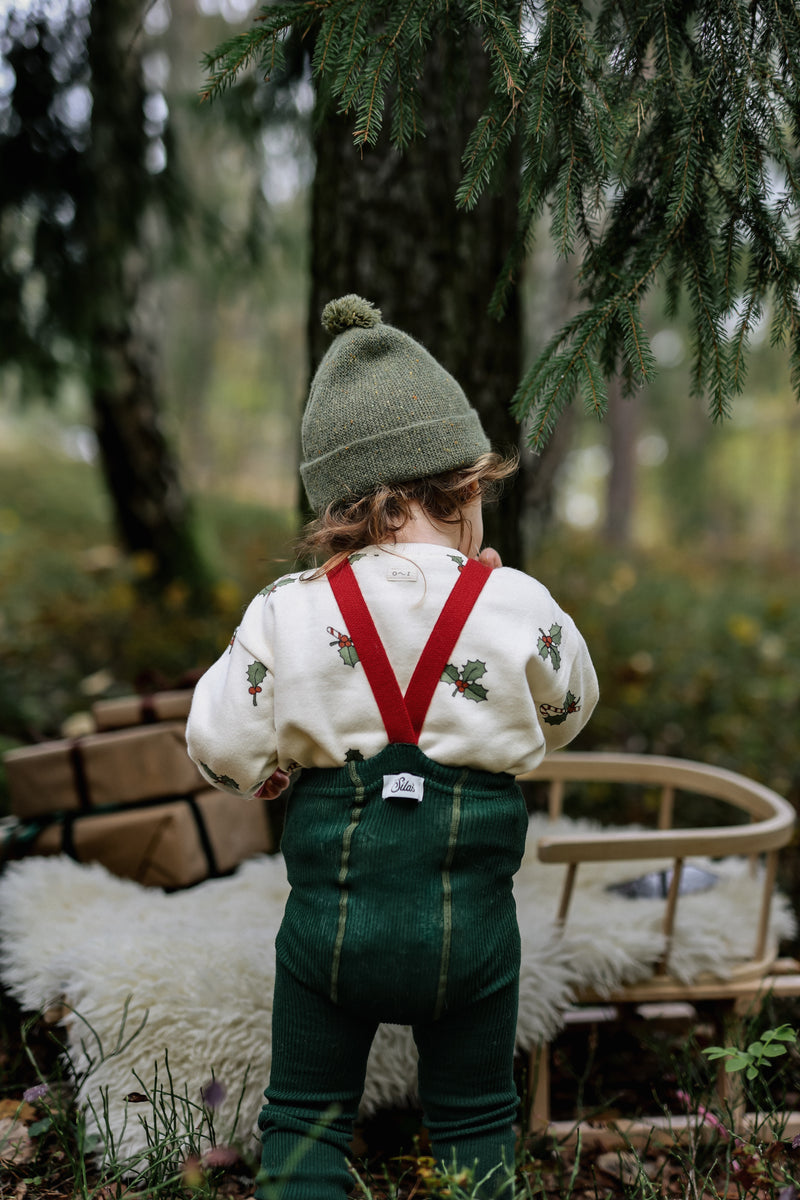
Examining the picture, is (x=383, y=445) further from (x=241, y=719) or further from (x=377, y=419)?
(x=241, y=719)

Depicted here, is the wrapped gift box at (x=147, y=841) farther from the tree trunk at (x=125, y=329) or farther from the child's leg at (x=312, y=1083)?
the tree trunk at (x=125, y=329)

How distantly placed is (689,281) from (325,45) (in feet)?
3.03

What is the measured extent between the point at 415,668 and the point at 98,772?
153 cm

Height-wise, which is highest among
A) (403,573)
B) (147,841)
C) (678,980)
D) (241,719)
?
(403,573)

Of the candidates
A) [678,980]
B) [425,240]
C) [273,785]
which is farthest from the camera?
[425,240]

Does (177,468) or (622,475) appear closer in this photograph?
(177,468)

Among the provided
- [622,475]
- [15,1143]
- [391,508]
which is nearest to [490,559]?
[391,508]

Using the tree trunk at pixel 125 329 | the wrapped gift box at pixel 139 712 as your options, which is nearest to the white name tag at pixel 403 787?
the wrapped gift box at pixel 139 712

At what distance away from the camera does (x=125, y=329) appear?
205 inches

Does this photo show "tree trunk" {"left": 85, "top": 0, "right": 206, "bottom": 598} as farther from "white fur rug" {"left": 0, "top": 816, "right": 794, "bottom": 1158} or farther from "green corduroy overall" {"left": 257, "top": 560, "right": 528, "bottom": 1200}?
"green corduroy overall" {"left": 257, "top": 560, "right": 528, "bottom": 1200}

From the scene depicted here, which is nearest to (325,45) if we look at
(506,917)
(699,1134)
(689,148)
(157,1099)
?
(689,148)

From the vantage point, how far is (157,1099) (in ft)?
6.70

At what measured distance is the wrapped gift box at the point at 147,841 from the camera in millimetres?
2738

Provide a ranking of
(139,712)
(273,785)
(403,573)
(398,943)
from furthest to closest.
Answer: (139,712) → (273,785) → (403,573) → (398,943)
